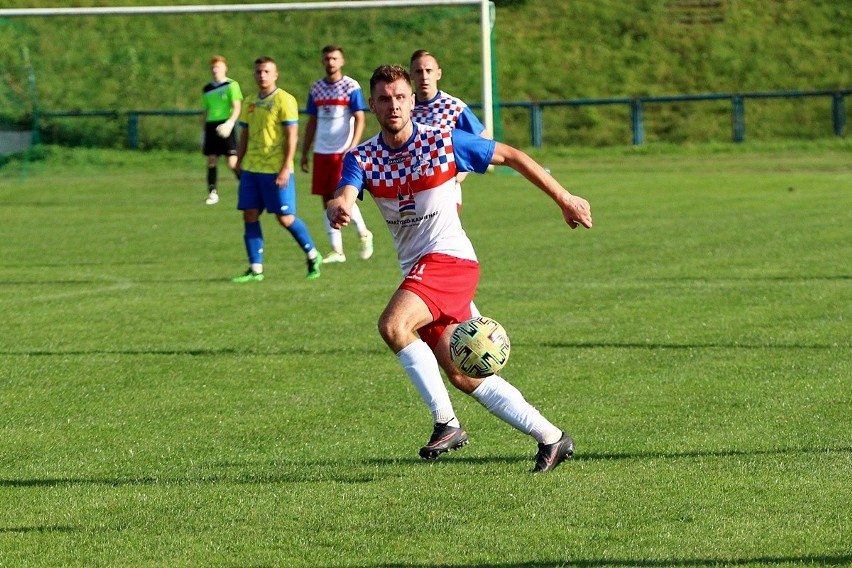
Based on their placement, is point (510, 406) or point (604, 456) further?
point (604, 456)

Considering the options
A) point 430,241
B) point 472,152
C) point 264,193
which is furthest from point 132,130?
point 472,152

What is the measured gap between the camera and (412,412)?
736cm

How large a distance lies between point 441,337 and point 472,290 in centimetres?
30

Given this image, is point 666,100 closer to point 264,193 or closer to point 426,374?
point 264,193

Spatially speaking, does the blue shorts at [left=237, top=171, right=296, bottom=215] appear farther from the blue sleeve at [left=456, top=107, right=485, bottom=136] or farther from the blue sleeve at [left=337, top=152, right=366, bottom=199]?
the blue sleeve at [left=337, top=152, right=366, bottom=199]

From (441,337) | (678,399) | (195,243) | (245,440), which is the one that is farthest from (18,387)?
(195,243)

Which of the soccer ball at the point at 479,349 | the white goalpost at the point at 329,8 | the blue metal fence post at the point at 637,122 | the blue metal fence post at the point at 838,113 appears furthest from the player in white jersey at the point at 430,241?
the blue metal fence post at the point at 838,113

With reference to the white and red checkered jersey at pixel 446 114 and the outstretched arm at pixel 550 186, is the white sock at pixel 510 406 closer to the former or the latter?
the outstretched arm at pixel 550 186

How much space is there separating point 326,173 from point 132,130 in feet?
51.9

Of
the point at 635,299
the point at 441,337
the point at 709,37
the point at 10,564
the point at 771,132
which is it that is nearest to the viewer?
the point at 10,564

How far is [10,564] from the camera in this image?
15.8ft

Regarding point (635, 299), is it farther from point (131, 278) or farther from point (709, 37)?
point (709, 37)

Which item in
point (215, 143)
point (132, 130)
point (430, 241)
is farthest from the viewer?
point (132, 130)

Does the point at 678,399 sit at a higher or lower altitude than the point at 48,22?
lower
